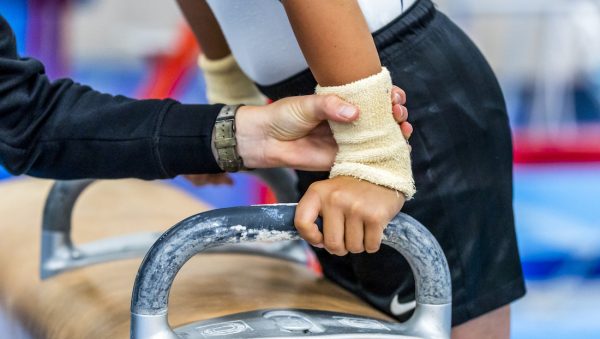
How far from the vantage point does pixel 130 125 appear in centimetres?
90

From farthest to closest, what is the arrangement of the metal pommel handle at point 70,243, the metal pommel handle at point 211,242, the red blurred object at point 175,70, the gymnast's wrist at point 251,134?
the red blurred object at point 175,70 → the metal pommel handle at point 70,243 → the gymnast's wrist at point 251,134 → the metal pommel handle at point 211,242

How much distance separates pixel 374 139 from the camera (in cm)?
81

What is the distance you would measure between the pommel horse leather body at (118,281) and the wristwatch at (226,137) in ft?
0.50

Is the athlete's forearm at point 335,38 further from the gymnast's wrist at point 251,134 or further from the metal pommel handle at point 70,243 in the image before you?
the metal pommel handle at point 70,243

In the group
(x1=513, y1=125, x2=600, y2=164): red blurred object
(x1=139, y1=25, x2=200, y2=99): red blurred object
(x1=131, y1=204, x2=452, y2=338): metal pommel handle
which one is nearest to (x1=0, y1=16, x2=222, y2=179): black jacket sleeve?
(x1=131, y1=204, x2=452, y2=338): metal pommel handle

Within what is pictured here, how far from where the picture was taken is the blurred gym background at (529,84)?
2.79m

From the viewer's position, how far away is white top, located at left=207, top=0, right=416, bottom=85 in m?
0.93

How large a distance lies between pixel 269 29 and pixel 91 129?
0.22m

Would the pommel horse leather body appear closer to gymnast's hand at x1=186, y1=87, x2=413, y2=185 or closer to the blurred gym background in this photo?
gymnast's hand at x1=186, y1=87, x2=413, y2=185

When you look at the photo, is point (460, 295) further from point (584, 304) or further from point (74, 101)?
point (584, 304)

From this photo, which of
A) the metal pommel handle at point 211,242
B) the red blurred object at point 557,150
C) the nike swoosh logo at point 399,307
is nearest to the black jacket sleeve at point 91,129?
the metal pommel handle at point 211,242

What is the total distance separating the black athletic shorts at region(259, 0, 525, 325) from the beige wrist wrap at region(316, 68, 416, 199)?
0.13 meters

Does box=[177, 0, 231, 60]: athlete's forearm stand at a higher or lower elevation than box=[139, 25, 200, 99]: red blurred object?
higher

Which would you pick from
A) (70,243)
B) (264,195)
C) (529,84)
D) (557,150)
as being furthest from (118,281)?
(529,84)
